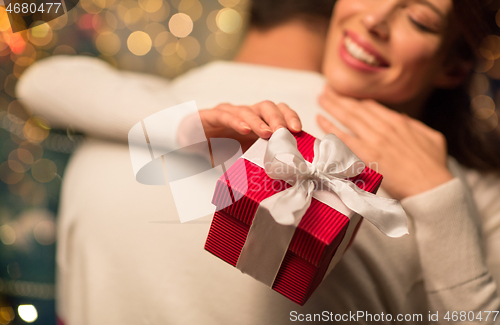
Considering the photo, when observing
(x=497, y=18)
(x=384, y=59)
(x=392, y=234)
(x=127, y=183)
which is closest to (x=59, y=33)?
(x=127, y=183)

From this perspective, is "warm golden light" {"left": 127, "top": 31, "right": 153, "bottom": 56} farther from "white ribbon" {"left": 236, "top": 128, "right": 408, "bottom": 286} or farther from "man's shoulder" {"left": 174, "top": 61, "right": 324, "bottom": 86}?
"white ribbon" {"left": 236, "top": 128, "right": 408, "bottom": 286}

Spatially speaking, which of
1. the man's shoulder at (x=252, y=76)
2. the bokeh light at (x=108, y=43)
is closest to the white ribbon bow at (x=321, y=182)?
the man's shoulder at (x=252, y=76)

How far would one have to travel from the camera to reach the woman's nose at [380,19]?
66cm

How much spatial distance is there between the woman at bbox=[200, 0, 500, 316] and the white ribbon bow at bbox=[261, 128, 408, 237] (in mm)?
64

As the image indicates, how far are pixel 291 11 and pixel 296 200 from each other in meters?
0.73

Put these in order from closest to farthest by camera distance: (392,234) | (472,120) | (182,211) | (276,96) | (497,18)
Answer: (392,234) → (182,211) → (276,96) → (497,18) → (472,120)

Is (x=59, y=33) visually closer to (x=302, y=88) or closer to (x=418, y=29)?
(x=302, y=88)

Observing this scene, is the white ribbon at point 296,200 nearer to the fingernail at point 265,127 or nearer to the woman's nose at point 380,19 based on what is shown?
the fingernail at point 265,127

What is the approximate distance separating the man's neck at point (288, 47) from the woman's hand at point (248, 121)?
0.35 metres

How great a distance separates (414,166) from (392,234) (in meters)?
0.27

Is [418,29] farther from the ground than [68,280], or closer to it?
farther from the ground

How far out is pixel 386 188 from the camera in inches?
24.0

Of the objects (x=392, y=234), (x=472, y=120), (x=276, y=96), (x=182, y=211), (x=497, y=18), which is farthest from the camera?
(x=472, y=120)

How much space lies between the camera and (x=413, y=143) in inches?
25.7
